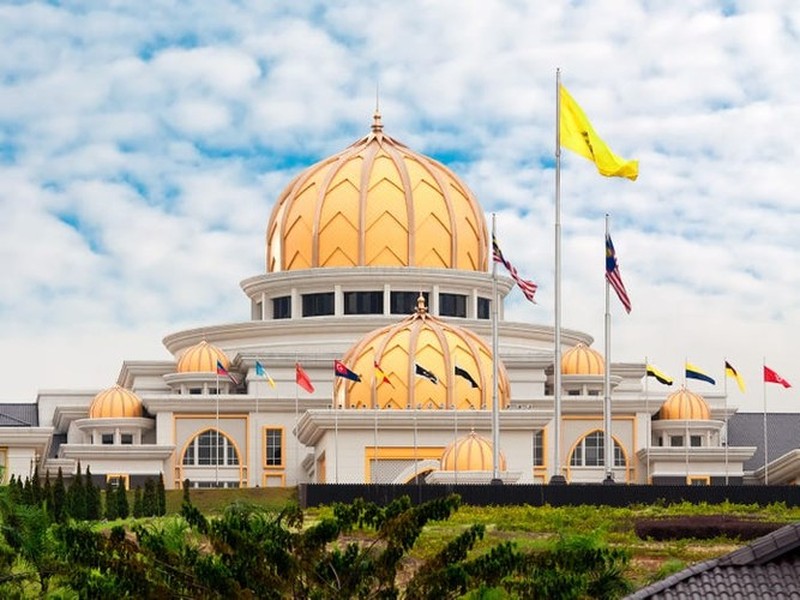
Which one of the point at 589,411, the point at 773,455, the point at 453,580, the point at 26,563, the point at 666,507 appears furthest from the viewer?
the point at 773,455

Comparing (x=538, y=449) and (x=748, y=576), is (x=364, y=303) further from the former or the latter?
(x=748, y=576)

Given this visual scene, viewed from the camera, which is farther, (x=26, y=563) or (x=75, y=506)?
(x=75, y=506)

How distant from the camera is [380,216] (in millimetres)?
77438

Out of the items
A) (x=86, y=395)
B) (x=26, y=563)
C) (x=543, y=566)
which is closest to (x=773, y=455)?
(x=86, y=395)

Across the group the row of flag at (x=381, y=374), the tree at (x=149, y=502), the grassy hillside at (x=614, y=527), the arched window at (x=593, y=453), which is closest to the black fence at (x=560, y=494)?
the grassy hillside at (x=614, y=527)

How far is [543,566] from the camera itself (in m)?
25.8

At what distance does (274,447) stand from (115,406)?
17.3 ft

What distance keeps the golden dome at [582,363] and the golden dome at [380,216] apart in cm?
509

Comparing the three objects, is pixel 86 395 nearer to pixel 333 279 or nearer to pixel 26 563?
pixel 333 279

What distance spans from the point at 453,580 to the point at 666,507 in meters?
24.6

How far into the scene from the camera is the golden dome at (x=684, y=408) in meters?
75.7

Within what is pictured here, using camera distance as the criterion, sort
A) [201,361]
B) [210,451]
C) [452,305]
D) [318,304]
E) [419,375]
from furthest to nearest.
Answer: [318,304]
[452,305]
[201,361]
[210,451]
[419,375]

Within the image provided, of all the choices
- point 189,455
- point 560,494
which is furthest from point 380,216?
point 560,494

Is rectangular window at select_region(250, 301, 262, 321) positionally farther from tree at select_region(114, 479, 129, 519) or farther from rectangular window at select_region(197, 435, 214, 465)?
tree at select_region(114, 479, 129, 519)
